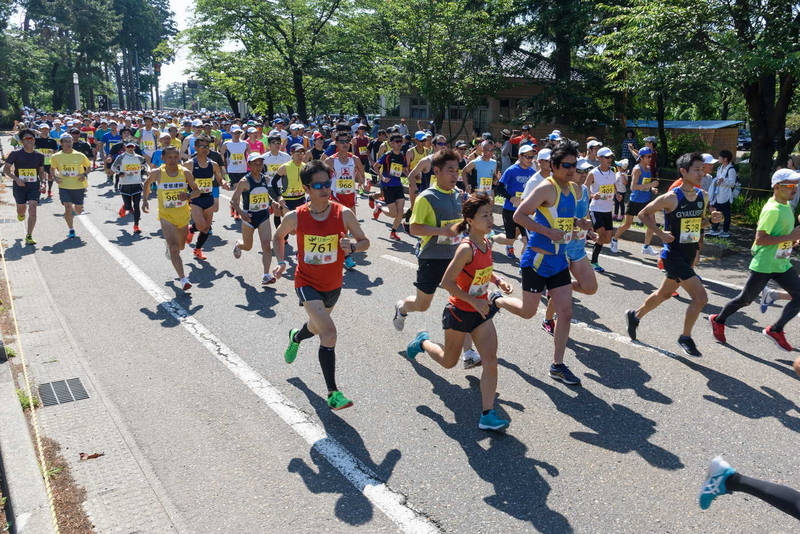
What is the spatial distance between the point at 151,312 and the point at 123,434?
3.22 m

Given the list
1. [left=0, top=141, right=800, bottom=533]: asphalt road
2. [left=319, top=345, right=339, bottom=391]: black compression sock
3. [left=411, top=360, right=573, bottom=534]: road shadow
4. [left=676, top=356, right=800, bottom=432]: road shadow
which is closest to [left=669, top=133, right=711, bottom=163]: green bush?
[left=0, top=141, right=800, bottom=533]: asphalt road

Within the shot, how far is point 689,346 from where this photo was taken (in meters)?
6.43

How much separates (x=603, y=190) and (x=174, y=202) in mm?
6201

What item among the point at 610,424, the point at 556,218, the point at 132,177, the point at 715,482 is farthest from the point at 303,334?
the point at 132,177

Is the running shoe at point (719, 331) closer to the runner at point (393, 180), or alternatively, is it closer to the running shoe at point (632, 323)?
the running shoe at point (632, 323)

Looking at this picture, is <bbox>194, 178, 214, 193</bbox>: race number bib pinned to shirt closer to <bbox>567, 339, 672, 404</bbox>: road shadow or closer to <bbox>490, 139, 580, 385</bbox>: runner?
<bbox>490, 139, 580, 385</bbox>: runner

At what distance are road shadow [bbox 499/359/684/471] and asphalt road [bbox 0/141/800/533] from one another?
2 cm

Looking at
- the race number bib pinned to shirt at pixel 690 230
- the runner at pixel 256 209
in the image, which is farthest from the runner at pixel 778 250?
the runner at pixel 256 209

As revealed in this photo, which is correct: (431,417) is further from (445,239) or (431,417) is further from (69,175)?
(69,175)

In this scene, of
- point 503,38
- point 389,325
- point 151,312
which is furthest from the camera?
point 503,38

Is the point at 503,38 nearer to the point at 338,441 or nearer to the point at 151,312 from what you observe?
the point at 151,312

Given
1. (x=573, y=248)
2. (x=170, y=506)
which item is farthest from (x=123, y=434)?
(x=573, y=248)

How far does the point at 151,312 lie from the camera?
7.86 meters

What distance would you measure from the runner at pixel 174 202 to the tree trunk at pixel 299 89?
65.8 ft
